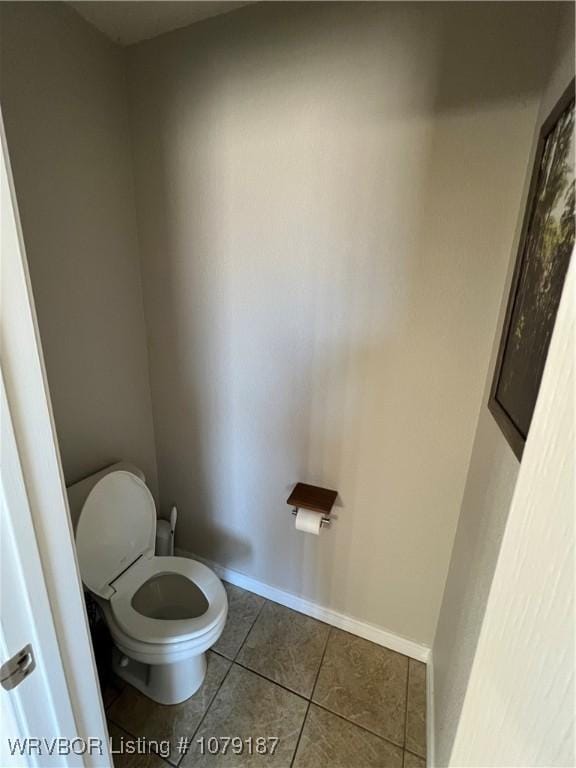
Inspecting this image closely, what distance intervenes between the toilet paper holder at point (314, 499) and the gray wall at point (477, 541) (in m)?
0.50

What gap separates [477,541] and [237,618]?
1.30 meters

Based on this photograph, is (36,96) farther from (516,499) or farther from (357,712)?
(357,712)

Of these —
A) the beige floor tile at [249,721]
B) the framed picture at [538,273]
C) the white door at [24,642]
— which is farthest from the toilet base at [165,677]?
the framed picture at [538,273]

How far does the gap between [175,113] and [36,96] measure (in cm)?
46

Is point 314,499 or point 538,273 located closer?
point 538,273

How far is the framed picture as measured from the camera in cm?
66

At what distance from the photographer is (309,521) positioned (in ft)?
4.72

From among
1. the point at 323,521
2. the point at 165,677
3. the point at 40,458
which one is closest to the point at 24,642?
the point at 40,458

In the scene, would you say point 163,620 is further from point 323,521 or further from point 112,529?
point 323,521

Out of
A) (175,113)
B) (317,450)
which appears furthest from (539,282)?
(175,113)

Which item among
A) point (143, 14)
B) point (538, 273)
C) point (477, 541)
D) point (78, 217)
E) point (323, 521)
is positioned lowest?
point (323, 521)

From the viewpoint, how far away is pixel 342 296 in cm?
127

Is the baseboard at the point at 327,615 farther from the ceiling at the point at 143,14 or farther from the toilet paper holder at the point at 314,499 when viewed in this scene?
the ceiling at the point at 143,14

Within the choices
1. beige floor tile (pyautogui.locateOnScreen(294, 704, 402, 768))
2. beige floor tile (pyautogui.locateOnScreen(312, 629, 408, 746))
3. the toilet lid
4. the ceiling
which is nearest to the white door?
the toilet lid
